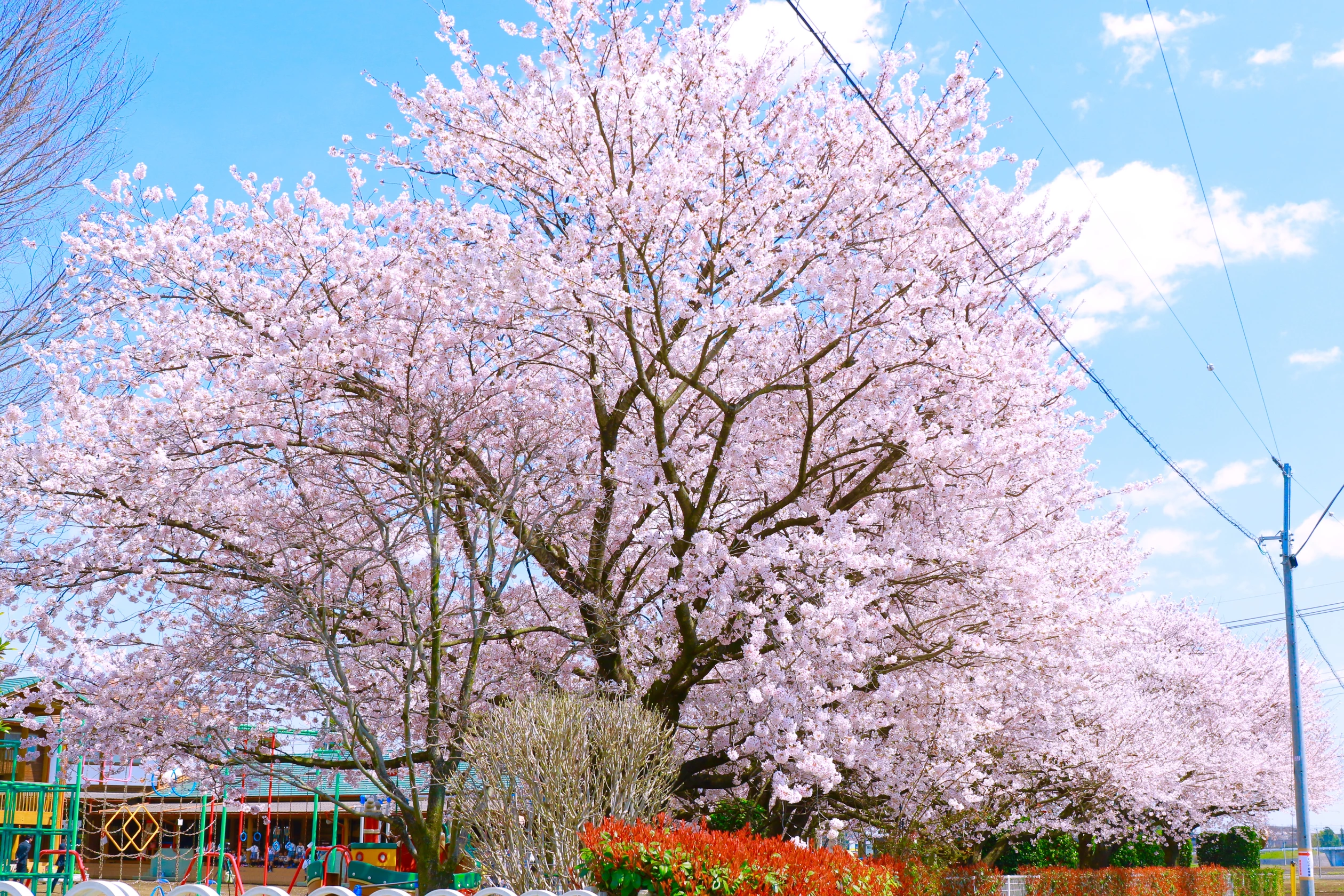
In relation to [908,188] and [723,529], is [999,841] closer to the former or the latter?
[723,529]

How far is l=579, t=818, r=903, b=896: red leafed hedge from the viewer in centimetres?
743

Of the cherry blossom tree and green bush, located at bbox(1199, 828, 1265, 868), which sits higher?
the cherry blossom tree

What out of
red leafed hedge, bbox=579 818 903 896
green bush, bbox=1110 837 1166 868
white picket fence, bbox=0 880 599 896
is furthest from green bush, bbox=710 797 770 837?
green bush, bbox=1110 837 1166 868

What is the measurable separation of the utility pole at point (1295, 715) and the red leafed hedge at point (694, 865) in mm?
12501

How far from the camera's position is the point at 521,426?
12305 millimetres

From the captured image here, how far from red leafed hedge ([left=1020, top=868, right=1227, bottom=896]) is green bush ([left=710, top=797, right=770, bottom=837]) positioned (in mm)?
7884

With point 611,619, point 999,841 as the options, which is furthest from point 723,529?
point 999,841

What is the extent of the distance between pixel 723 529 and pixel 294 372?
4.98m

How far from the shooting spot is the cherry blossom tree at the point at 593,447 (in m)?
11.0

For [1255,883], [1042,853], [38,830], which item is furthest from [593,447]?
[1255,883]

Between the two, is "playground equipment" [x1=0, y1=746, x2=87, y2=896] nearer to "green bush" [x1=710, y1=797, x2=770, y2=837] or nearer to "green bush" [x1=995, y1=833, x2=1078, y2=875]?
"green bush" [x1=710, y1=797, x2=770, y2=837]

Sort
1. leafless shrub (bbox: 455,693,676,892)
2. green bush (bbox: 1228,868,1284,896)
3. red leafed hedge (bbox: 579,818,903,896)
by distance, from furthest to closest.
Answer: green bush (bbox: 1228,868,1284,896) < leafless shrub (bbox: 455,693,676,892) < red leafed hedge (bbox: 579,818,903,896)

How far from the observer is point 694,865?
7.46 meters

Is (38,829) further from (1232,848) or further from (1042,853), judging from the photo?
(1232,848)
